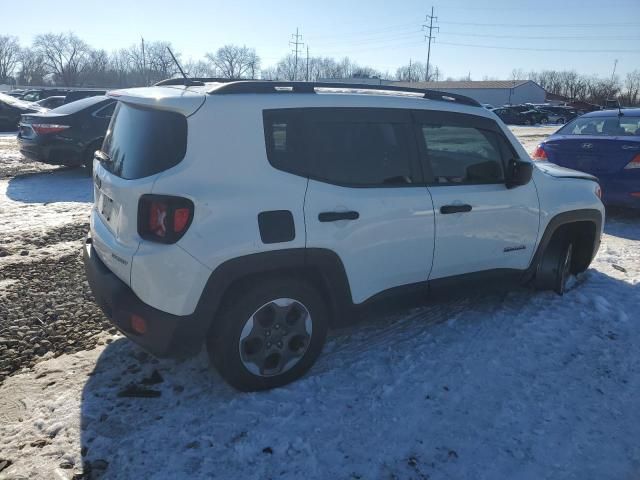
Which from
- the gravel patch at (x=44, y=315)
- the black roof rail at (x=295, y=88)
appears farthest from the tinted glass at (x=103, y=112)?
the black roof rail at (x=295, y=88)

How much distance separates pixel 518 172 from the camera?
3756mm

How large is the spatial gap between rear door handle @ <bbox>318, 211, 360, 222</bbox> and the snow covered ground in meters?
0.78

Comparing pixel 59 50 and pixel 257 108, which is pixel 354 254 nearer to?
pixel 257 108

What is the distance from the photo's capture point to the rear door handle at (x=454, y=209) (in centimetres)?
344

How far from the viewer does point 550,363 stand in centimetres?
349

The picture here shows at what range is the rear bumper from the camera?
2.65 metres

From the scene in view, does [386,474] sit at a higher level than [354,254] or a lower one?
lower

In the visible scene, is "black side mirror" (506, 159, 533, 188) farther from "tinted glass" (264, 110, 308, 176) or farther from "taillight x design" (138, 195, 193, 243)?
"taillight x design" (138, 195, 193, 243)

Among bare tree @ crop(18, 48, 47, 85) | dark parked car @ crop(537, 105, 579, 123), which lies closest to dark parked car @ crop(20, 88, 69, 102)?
dark parked car @ crop(537, 105, 579, 123)

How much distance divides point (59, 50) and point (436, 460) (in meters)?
128

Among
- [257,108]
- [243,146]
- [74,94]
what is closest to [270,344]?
[243,146]

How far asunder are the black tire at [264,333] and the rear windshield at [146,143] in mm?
852

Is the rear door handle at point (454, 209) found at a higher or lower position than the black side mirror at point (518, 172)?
lower

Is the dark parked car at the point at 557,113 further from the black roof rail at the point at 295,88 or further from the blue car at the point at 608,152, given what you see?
the black roof rail at the point at 295,88
